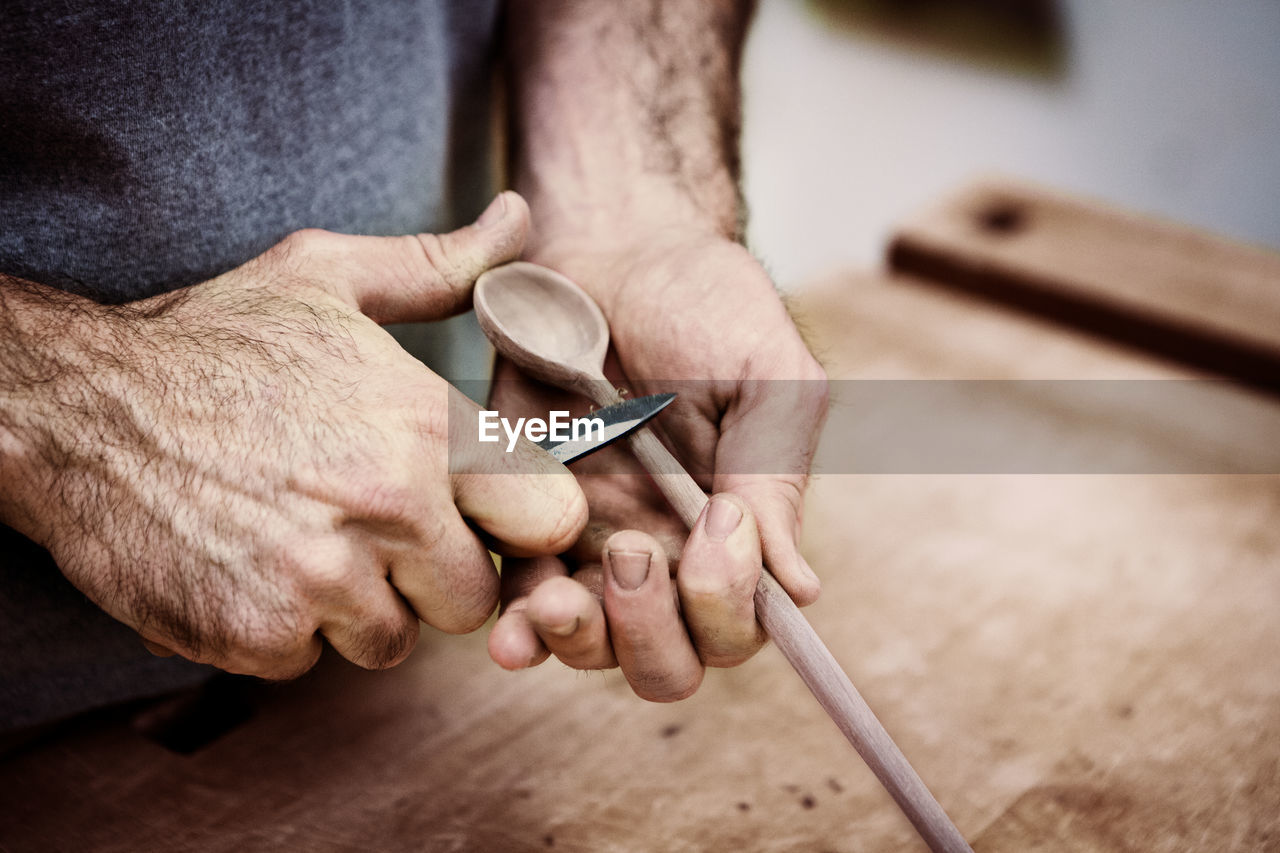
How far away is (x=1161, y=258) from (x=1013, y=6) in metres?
3.13

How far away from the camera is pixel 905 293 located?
124 centimetres

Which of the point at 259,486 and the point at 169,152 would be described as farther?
the point at 169,152

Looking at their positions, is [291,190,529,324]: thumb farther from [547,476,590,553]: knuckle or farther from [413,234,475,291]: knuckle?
[547,476,590,553]: knuckle

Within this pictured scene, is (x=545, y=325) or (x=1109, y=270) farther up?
(x=545, y=325)

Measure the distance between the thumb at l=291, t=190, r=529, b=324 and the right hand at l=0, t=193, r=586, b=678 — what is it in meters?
0.06

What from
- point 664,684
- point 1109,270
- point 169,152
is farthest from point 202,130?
point 1109,270

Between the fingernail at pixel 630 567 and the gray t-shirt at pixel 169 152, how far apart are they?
43 centimetres

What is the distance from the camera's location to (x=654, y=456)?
568 mm

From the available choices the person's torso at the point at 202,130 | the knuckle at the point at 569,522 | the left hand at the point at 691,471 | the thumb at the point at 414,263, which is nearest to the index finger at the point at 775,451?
the left hand at the point at 691,471

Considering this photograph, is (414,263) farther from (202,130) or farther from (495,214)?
(202,130)

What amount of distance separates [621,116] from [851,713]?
64 cm

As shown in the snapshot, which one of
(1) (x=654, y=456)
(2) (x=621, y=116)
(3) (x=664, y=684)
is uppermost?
(2) (x=621, y=116)

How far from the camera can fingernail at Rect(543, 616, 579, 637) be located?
0.48 metres

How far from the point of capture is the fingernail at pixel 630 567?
1.60 ft
